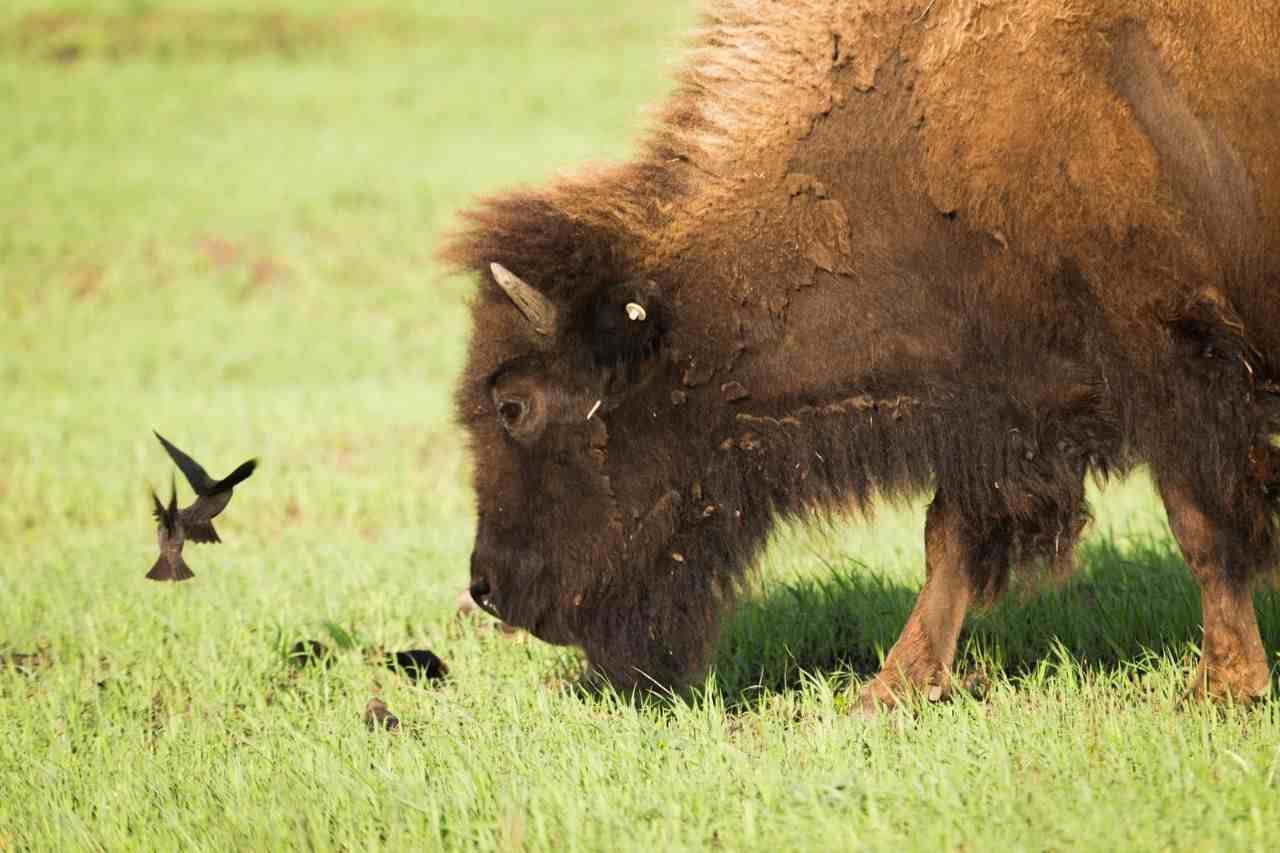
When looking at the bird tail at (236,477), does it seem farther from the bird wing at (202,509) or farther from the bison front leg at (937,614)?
the bison front leg at (937,614)

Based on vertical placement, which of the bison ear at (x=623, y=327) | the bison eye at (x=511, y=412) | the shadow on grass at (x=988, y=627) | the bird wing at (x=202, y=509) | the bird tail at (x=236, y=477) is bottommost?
the shadow on grass at (x=988, y=627)

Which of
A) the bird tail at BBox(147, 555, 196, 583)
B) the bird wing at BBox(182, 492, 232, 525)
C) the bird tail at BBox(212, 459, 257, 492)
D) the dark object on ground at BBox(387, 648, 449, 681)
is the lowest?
the dark object on ground at BBox(387, 648, 449, 681)

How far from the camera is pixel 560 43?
28.4 metres

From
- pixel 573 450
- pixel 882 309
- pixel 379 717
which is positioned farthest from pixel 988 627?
pixel 379 717

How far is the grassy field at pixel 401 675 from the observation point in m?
3.73

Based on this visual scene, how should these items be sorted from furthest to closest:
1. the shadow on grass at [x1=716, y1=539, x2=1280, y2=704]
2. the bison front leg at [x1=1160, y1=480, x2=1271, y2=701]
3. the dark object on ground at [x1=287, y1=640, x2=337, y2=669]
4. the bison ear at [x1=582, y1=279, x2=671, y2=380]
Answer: the dark object on ground at [x1=287, y1=640, x2=337, y2=669] < the shadow on grass at [x1=716, y1=539, x2=1280, y2=704] < the bison ear at [x1=582, y1=279, x2=671, y2=380] < the bison front leg at [x1=1160, y1=480, x2=1271, y2=701]

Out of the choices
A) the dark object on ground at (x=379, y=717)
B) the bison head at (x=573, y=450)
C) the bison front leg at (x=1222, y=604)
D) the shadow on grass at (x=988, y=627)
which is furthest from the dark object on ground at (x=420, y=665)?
the bison front leg at (x=1222, y=604)

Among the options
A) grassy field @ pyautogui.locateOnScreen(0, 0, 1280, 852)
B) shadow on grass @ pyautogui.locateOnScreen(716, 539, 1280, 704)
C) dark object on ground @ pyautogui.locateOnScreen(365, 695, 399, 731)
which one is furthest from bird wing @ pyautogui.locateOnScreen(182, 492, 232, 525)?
shadow on grass @ pyautogui.locateOnScreen(716, 539, 1280, 704)

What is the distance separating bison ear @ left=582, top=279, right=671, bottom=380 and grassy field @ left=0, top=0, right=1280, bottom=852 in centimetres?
82

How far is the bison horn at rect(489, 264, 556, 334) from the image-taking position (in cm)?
448

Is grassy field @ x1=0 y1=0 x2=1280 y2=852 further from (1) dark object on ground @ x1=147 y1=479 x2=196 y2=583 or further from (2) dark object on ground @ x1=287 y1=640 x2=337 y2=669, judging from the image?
(1) dark object on ground @ x1=147 y1=479 x2=196 y2=583

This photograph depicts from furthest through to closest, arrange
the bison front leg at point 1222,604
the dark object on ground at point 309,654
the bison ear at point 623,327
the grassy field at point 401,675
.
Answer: the dark object on ground at point 309,654 < the bison ear at point 623,327 < the bison front leg at point 1222,604 < the grassy field at point 401,675

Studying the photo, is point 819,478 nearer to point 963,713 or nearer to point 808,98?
point 963,713

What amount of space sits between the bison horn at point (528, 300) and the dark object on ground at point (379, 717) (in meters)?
1.38
